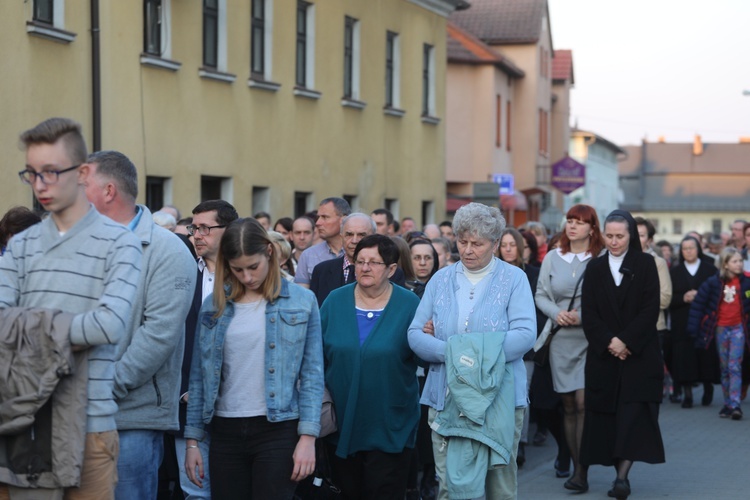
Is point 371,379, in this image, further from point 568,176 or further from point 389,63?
point 568,176

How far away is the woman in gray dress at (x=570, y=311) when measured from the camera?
10.6m

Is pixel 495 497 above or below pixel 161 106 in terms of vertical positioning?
below

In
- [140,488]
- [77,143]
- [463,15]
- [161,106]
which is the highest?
[463,15]

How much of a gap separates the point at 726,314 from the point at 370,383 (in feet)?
33.6

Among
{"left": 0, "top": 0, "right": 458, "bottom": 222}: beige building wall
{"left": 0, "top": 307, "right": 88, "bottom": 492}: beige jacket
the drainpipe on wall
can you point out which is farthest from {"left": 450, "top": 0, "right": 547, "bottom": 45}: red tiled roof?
{"left": 0, "top": 307, "right": 88, "bottom": 492}: beige jacket

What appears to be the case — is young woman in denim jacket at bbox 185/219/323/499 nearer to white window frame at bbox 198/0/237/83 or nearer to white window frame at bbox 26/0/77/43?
white window frame at bbox 26/0/77/43

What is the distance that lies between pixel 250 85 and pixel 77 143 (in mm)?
18333

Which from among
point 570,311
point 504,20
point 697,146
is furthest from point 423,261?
point 697,146

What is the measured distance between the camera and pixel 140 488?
5.70 meters

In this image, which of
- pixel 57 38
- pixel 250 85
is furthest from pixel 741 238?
pixel 57 38

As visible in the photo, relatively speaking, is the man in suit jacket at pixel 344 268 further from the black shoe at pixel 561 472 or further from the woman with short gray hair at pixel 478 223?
the black shoe at pixel 561 472

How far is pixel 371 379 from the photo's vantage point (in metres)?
7.15

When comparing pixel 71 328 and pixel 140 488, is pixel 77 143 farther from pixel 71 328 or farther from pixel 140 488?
pixel 140 488

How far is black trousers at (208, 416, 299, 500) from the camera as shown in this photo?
20.0 feet
